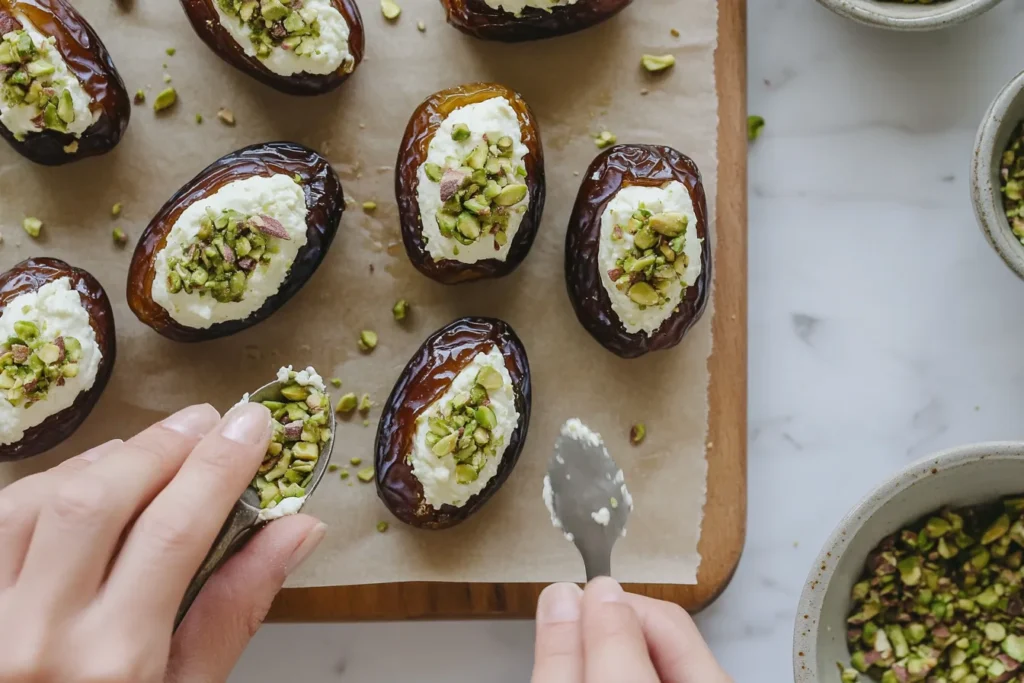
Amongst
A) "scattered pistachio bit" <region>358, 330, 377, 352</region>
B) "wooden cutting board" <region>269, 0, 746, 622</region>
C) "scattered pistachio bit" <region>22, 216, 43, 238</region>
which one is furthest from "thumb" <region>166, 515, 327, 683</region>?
"scattered pistachio bit" <region>22, 216, 43, 238</region>

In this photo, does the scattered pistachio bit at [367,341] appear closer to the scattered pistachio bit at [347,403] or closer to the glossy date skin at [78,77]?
the scattered pistachio bit at [347,403]

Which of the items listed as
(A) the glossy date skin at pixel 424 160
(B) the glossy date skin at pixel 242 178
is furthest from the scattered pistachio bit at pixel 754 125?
(B) the glossy date skin at pixel 242 178

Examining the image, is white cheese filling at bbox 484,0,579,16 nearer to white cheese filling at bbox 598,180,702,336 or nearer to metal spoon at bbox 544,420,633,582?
white cheese filling at bbox 598,180,702,336

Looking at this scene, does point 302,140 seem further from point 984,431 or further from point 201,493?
point 984,431

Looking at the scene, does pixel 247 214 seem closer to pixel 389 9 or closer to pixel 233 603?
pixel 389 9

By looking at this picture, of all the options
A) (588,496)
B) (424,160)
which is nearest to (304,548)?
(588,496)
